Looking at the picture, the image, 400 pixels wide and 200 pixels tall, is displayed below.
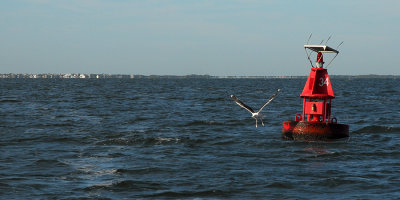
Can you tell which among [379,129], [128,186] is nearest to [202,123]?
[379,129]

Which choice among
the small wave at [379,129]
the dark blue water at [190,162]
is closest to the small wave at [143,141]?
the dark blue water at [190,162]

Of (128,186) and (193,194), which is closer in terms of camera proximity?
(193,194)

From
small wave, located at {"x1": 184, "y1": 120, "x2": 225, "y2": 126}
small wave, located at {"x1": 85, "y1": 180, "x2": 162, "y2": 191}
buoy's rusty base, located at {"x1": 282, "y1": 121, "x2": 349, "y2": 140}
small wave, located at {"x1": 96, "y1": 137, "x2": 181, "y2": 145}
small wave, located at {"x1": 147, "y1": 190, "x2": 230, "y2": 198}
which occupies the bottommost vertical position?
small wave, located at {"x1": 147, "y1": 190, "x2": 230, "y2": 198}

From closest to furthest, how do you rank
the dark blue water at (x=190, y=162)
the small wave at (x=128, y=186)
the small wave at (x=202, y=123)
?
1. the dark blue water at (x=190, y=162)
2. the small wave at (x=128, y=186)
3. the small wave at (x=202, y=123)

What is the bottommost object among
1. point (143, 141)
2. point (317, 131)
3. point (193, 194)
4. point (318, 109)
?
point (193, 194)

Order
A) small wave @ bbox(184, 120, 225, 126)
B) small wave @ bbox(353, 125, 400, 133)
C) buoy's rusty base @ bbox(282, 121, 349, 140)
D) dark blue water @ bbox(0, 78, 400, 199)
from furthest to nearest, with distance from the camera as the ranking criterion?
small wave @ bbox(184, 120, 225, 126), small wave @ bbox(353, 125, 400, 133), buoy's rusty base @ bbox(282, 121, 349, 140), dark blue water @ bbox(0, 78, 400, 199)

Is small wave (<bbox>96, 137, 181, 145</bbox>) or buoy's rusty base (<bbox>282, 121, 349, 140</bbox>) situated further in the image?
small wave (<bbox>96, 137, 181, 145</bbox>)

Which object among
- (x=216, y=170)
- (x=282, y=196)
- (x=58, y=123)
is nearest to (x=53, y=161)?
(x=216, y=170)

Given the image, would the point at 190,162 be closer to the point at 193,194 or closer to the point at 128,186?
the point at 128,186

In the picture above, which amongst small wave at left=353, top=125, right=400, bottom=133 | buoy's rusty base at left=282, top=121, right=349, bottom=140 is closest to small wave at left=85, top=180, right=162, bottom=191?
buoy's rusty base at left=282, top=121, right=349, bottom=140

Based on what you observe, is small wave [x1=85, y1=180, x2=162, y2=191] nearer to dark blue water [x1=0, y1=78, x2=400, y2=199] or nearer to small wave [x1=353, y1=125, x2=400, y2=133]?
dark blue water [x1=0, y1=78, x2=400, y2=199]

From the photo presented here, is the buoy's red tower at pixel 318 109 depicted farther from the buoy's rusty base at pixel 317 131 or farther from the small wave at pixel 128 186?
the small wave at pixel 128 186

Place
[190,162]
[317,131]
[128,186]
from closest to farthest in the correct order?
[128,186], [190,162], [317,131]

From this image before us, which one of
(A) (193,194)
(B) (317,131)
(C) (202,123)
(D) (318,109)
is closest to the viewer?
(A) (193,194)
